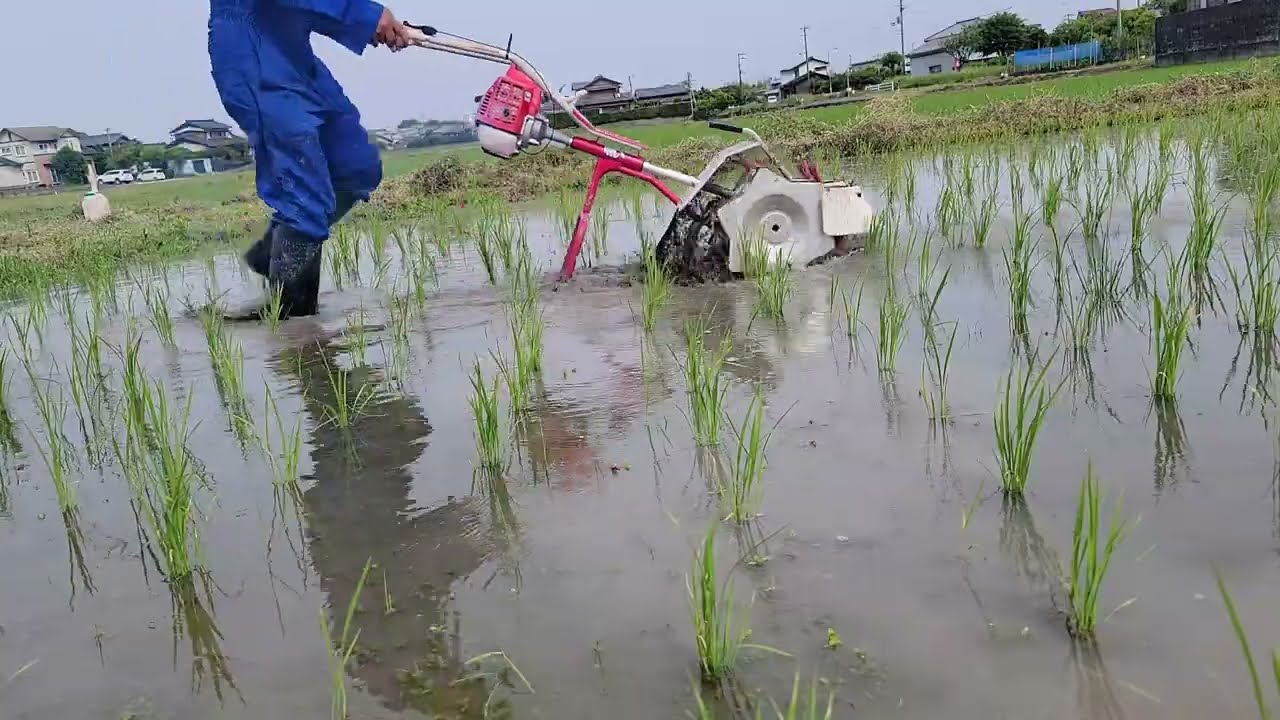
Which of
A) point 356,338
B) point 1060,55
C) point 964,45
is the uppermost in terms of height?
point 964,45

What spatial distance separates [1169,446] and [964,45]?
5762 cm

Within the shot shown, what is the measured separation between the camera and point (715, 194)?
4.58 meters

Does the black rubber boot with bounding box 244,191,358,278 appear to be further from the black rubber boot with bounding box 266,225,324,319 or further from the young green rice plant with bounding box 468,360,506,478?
the young green rice plant with bounding box 468,360,506,478

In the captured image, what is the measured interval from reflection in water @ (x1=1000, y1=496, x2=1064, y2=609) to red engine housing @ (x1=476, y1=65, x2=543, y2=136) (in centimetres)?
333

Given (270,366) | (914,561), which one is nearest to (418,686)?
(914,561)

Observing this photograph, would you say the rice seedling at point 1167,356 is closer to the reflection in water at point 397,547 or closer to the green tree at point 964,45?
the reflection in water at point 397,547

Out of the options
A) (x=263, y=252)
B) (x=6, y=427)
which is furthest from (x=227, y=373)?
(x=263, y=252)

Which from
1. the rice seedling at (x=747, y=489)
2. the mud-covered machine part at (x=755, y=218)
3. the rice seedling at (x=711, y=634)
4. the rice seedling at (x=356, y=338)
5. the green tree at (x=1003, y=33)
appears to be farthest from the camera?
the green tree at (x=1003, y=33)

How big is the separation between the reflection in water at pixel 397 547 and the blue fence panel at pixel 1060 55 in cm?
3823

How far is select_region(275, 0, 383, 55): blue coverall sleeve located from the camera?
3921 millimetres

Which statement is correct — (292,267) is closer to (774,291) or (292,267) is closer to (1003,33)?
(774,291)

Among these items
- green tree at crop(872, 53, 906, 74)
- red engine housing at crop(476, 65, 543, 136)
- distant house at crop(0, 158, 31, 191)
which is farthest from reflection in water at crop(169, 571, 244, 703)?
green tree at crop(872, 53, 906, 74)

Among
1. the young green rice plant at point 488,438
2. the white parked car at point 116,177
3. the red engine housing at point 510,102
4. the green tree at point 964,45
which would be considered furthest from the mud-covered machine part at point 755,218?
the green tree at point 964,45

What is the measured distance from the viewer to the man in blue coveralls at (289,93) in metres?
3.90
